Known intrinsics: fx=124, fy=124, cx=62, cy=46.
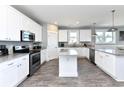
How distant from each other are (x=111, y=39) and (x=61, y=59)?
6723 mm

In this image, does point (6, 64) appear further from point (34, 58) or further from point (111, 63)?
point (111, 63)

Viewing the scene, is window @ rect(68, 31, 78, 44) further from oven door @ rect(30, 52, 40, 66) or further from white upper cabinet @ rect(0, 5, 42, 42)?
white upper cabinet @ rect(0, 5, 42, 42)

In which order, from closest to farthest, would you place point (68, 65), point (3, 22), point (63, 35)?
point (3, 22) < point (68, 65) < point (63, 35)

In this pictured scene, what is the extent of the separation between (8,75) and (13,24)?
65.1 inches

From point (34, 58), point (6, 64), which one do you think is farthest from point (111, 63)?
point (6, 64)

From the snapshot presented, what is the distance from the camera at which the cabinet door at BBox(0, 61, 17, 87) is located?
2471mm

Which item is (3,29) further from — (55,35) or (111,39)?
(111,39)

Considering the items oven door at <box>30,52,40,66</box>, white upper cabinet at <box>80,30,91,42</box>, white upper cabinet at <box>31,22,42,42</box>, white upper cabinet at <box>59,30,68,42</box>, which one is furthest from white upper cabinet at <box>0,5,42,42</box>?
white upper cabinet at <box>80,30,91,42</box>

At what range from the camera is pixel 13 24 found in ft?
12.1
